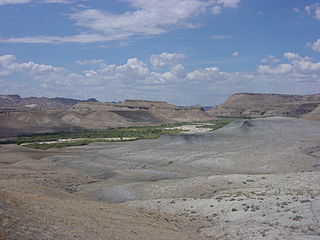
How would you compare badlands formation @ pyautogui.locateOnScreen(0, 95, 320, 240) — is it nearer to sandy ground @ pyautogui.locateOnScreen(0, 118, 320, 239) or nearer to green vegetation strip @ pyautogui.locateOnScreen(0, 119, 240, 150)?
sandy ground @ pyautogui.locateOnScreen(0, 118, 320, 239)

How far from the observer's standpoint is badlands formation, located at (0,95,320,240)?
1909 centimetres

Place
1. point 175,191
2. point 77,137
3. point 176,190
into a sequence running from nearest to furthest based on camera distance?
point 175,191 < point 176,190 < point 77,137

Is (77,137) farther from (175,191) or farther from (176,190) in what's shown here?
(175,191)

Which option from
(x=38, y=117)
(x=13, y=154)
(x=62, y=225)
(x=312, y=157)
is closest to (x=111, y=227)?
(x=62, y=225)

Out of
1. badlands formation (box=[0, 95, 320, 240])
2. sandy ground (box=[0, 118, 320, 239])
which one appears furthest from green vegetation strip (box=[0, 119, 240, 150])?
badlands formation (box=[0, 95, 320, 240])

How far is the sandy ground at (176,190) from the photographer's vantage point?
19.3 meters

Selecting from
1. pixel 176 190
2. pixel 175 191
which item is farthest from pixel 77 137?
pixel 175 191

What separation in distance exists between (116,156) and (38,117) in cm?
9648

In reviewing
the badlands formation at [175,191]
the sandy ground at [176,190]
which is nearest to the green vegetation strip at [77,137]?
the sandy ground at [176,190]

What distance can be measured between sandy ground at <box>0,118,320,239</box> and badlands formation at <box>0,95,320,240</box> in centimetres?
7

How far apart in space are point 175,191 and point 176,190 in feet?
0.89

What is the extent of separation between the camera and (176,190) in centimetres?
3434

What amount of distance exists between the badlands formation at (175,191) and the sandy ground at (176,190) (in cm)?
7

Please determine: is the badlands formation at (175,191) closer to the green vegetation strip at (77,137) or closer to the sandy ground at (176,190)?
the sandy ground at (176,190)
